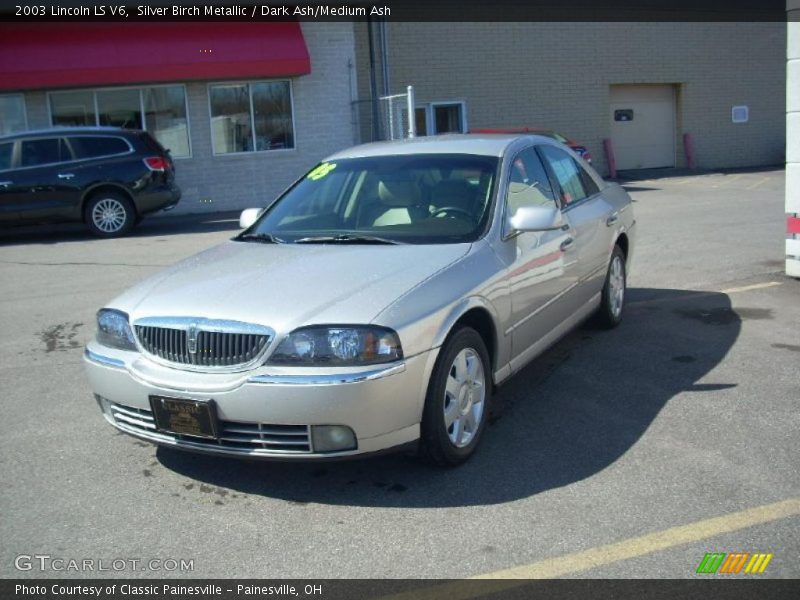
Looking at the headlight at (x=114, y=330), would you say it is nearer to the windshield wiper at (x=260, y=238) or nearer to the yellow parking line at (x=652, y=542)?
the windshield wiper at (x=260, y=238)

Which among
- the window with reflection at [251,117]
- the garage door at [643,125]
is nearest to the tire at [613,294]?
the window with reflection at [251,117]

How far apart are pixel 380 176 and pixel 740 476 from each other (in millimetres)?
2705

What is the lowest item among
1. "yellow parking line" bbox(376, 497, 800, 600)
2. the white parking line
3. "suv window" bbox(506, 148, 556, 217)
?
"yellow parking line" bbox(376, 497, 800, 600)

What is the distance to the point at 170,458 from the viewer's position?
15.1ft

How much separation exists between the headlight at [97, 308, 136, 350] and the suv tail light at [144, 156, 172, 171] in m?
10.6

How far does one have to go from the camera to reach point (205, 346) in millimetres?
3918

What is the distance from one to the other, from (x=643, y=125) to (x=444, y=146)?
21805 millimetres

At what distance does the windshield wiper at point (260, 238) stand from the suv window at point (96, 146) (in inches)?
391

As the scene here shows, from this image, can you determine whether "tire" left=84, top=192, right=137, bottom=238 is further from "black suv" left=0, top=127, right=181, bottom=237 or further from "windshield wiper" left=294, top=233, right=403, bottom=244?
"windshield wiper" left=294, top=233, right=403, bottom=244

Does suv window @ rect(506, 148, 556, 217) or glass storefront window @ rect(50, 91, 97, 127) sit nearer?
suv window @ rect(506, 148, 556, 217)

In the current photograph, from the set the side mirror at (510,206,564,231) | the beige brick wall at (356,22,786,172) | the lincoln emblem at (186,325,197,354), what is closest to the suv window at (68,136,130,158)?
the beige brick wall at (356,22,786,172)

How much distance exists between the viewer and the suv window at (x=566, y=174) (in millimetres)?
5961

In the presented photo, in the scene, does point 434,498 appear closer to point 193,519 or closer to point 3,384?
point 193,519

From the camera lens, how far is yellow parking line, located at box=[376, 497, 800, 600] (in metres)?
3.25
